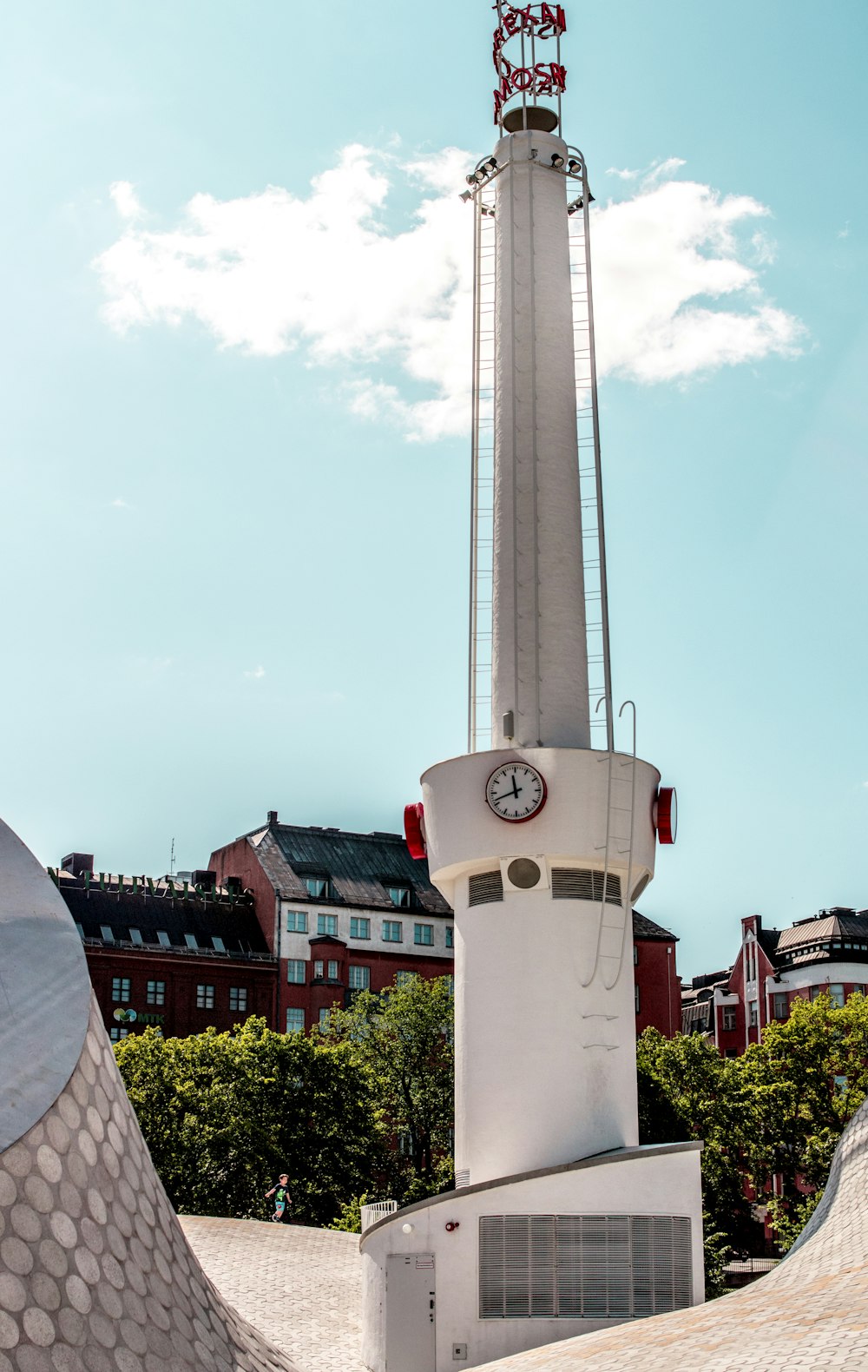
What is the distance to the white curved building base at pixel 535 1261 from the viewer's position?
2467 centimetres

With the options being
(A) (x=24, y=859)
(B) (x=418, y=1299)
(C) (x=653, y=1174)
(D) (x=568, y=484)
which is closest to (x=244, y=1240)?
(B) (x=418, y=1299)

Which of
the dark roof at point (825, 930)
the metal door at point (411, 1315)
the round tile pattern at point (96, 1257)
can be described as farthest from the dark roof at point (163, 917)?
the round tile pattern at point (96, 1257)

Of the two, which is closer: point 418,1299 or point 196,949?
point 418,1299

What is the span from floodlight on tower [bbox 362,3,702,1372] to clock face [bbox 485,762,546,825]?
4 cm

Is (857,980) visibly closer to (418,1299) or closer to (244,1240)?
(244,1240)

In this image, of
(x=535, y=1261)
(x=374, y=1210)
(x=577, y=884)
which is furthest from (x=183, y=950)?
(x=535, y=1261)

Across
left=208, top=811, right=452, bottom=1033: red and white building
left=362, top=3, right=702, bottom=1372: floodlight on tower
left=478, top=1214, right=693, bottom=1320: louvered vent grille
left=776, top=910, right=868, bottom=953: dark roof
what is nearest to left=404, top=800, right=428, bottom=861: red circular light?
left=362, top=3, right=702, bottom=1372: floodlight on tower

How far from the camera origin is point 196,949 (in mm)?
71250

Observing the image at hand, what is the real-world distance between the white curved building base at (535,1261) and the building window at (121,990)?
45986 mm

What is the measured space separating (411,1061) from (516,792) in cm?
3312

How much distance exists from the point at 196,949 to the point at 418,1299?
47.8m

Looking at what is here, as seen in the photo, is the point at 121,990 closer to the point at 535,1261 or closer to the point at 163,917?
the point at 163,917

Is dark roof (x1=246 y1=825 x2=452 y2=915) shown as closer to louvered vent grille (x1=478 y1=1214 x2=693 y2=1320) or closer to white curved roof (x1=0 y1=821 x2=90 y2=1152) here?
louvered vent grille (x1=478 y1=1214 x2=693 y2=1320)

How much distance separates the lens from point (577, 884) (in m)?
28.0
